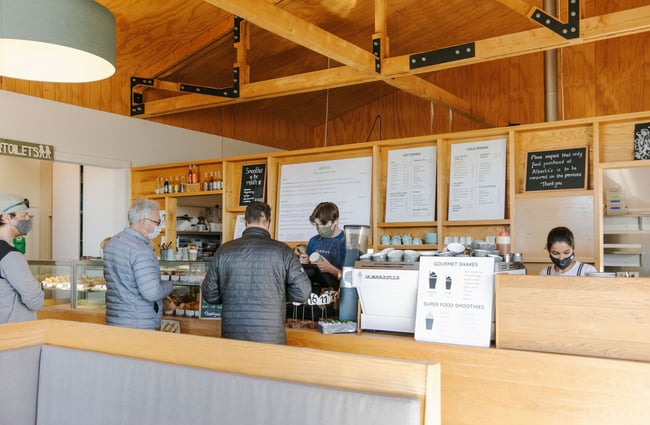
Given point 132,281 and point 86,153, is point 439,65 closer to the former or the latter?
point 132,281

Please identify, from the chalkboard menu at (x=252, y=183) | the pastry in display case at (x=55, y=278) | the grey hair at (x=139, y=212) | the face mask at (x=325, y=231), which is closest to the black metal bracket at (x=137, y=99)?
the chalkboard menu at (x=252, y=183)

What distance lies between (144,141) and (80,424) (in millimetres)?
5109

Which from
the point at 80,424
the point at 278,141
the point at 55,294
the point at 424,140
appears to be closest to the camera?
the point at 80,424

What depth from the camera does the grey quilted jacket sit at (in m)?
3.37

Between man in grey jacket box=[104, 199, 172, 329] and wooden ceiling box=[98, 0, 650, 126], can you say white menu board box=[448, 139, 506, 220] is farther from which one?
man in grey jacket box=[104, 199, 172, 329]

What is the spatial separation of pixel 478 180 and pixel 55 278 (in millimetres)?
3554

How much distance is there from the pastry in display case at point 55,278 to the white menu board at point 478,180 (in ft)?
10.4

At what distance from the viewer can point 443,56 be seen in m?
4.88

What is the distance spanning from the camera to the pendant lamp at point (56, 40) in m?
3.23

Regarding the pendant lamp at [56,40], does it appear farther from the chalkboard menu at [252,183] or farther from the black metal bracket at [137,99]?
the black metal bracket at [137,99]

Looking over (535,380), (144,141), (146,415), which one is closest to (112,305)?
(146,415)

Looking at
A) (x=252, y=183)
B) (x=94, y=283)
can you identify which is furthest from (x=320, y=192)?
(x=94, y=283)

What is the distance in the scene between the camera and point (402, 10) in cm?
689

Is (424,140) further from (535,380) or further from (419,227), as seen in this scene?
(535,380)
